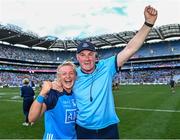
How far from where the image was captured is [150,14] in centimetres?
493

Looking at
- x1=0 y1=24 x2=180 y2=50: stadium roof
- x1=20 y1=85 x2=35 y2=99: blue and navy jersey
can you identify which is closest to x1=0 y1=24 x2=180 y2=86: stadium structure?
x1=0 y1=24 x2=180 y2=50: stadium roof

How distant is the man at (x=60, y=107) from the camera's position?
14.4 feet

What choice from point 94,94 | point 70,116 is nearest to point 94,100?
point 94,94

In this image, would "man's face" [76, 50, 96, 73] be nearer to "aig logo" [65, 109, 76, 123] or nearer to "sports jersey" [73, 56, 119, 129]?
"sports jersey" [73, 56, 119, 129]

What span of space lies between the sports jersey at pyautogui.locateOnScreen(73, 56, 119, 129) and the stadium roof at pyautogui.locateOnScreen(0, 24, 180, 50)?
7944cm

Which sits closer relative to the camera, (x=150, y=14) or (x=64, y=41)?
(x=150, y=14)

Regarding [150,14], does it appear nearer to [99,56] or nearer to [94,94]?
[94,94]

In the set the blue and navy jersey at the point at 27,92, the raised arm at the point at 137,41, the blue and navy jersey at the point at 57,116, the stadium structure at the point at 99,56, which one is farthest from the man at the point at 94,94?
the stadium structure at the point at 99,56

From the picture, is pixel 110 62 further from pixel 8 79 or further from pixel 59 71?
pixel 8 79

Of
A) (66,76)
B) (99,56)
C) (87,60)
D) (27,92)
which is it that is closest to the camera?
(66,76)

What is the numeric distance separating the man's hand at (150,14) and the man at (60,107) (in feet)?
4.15

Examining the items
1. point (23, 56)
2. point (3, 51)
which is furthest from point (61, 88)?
point (23, 56)

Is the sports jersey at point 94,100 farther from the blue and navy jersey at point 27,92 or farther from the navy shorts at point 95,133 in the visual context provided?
the blue and navy jersey at point 27,92

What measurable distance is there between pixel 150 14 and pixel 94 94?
137 centimetres
